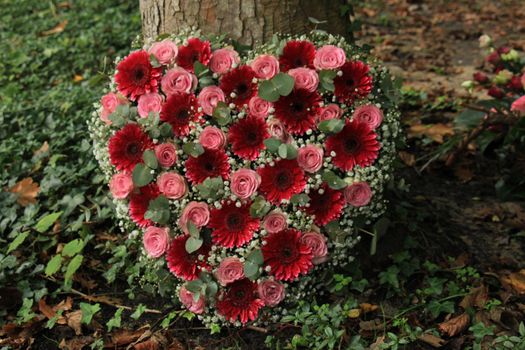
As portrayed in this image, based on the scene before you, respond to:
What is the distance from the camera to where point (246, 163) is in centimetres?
250

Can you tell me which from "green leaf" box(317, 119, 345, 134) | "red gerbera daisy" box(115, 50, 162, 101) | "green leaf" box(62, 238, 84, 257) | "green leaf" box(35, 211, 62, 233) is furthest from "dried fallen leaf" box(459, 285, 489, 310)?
"green leaf" box(35, 211, 62, 233)

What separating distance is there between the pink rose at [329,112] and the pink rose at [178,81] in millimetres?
512

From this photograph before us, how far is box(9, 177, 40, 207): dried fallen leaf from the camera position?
3.34 m

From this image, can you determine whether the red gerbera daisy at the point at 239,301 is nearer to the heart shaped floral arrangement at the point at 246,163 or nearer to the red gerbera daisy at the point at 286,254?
the heart shaped floral arrangement at the point at 246,163

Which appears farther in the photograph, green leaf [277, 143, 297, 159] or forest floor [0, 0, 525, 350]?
forest floor [0, 0, 525, 350]

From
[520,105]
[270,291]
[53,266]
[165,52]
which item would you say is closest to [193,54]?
[165,52]

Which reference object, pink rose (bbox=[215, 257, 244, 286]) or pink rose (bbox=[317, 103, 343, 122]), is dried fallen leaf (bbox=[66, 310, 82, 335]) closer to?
pink rose (bbox=[215, 257, 244, 286])

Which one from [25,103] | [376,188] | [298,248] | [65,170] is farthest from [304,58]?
[25,103]

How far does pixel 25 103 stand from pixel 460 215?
121 inches

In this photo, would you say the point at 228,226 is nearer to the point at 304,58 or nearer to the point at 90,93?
the point at 304,58

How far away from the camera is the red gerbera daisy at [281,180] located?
249cm

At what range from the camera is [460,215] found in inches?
130

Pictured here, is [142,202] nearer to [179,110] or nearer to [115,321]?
[179,110]

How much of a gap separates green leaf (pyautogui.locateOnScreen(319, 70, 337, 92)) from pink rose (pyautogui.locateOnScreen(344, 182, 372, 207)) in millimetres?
387
